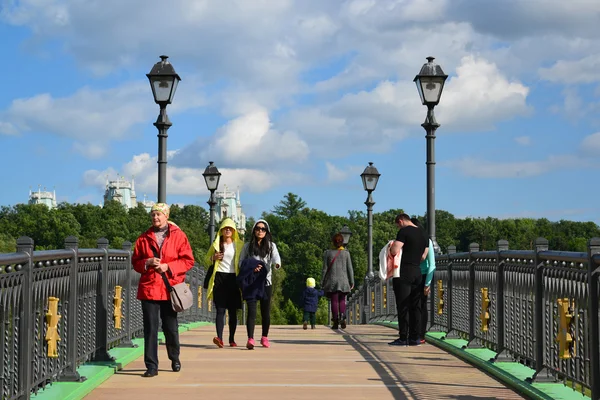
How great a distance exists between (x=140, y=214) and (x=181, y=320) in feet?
519

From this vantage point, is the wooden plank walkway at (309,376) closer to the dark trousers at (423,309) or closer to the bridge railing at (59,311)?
the bridge railing at (59,311)

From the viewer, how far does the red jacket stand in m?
10.1

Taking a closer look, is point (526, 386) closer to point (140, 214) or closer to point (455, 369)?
point (455, 369)

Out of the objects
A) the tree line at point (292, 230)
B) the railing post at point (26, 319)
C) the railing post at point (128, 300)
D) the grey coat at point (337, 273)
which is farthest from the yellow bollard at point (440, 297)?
the tree line at point (292, 230)

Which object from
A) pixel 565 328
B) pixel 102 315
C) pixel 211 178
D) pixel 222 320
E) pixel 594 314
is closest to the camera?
pixel 594 314

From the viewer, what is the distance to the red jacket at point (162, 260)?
1010cm

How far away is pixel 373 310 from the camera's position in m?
29.6

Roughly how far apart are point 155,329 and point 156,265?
62 centimetres

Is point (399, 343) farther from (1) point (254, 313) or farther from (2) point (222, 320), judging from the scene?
(2) point (222, 320)

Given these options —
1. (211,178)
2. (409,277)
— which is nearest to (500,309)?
(409,277)

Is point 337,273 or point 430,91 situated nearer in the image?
point 430,91

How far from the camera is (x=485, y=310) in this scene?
12.0 meters

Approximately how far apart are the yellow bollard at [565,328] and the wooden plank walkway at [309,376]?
85cm

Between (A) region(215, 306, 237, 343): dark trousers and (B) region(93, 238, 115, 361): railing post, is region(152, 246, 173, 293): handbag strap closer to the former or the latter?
(B) region(93, 238, 115, 361): railing post
